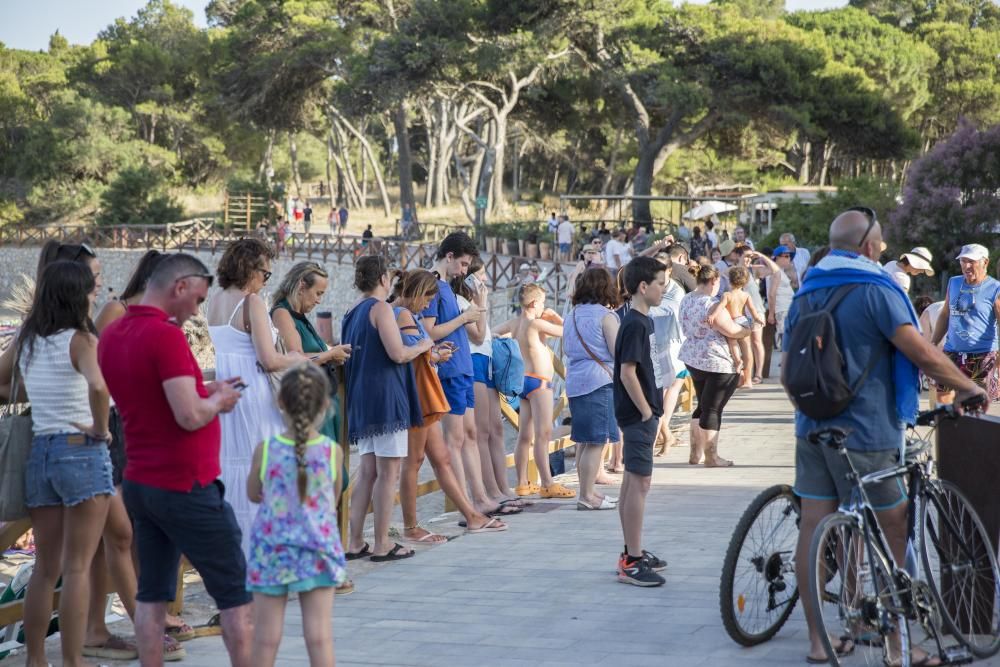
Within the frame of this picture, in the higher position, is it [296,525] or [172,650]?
[296,525]

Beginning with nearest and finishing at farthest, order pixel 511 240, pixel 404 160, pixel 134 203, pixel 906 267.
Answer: pixel 906 267 → pixel 511 240 → pixel 404 160 → pixel 134 203

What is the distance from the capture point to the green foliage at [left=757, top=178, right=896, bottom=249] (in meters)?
23.8

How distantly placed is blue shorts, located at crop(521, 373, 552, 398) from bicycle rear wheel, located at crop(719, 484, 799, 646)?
3611mm

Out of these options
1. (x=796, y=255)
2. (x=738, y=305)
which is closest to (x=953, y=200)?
(x=796, y=255)

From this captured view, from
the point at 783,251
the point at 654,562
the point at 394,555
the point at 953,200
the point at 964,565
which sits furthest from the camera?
the point at 953,200

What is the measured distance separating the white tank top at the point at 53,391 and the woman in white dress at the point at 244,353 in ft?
2.92

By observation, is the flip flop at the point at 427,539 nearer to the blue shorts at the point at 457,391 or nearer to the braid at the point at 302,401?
the blue shorts at the point at 457,391

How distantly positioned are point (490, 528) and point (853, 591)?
11.0 feet

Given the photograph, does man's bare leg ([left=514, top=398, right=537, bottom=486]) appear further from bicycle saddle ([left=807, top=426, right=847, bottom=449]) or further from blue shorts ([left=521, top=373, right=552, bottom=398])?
bicycle saddle ([left=807, top=426, right=847, bottom=449])

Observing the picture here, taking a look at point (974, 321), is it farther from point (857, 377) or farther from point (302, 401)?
point (302, 401)

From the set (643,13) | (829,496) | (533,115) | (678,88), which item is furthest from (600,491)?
(533,115)

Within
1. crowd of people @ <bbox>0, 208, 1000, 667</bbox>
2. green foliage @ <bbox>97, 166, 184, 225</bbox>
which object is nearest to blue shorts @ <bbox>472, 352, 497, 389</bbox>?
crowd of people @ <bbox>0, 208, 1000, 667</bbox>

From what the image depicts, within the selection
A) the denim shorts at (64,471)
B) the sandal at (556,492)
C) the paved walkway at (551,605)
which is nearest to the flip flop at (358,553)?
the paved walkway at (551,605)

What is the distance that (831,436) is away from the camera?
4.14m
